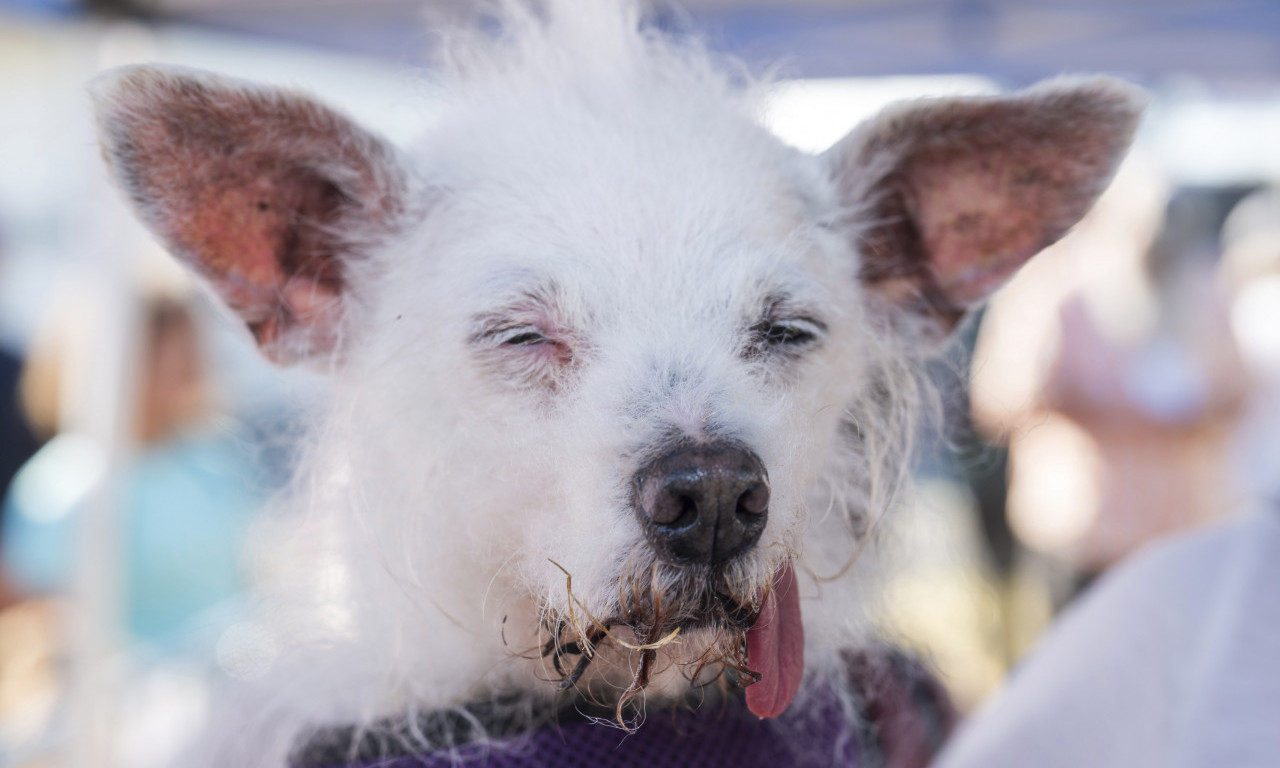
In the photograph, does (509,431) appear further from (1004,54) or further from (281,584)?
(1004,54)

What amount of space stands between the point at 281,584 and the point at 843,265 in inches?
36.4

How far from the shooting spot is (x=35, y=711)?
8.95 ft

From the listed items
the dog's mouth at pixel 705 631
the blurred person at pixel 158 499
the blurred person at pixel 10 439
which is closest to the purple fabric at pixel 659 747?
the dog's mouth at pixel 705 631

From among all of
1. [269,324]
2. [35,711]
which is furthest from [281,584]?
[35,711]

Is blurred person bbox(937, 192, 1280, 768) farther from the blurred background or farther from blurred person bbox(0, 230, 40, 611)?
blurred person bbox(0, 230, 40, 611)

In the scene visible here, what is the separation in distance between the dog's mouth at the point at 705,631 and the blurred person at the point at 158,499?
216 centimetres

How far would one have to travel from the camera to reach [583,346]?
36.7 inches

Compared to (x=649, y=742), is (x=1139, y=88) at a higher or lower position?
higher

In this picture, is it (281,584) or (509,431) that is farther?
(281,584)

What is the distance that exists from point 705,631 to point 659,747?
27cm

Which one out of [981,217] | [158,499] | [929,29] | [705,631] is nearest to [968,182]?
[981,217]

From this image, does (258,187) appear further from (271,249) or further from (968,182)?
(968,182)

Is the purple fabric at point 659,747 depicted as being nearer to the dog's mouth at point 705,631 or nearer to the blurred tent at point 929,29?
the dog's mouth at point 705,631

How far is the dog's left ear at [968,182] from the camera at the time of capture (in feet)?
3.41
